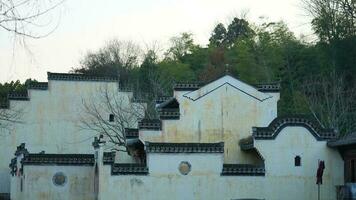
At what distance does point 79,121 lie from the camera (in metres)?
40.4

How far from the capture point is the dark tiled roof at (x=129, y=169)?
85.8 ft

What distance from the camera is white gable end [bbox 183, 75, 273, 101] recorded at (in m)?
30.4

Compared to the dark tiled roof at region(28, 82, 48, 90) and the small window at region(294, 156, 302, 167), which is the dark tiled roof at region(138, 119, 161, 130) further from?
the dark tiled roof at region(28, 82, 48, 90)

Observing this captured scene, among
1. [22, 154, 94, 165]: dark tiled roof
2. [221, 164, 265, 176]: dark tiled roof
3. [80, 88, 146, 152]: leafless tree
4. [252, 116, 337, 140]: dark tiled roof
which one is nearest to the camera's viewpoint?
[221, 164, 265, 176]: dark tiled roof

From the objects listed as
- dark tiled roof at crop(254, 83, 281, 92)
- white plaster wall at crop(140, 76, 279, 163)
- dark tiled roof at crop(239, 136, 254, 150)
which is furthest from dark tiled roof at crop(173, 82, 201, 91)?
dark tiled roof at crop(239, 136, 254, 150)

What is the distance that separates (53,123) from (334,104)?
16.3 meters

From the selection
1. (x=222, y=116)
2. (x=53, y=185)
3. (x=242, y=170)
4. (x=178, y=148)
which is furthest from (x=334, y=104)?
(x=53, y=185)

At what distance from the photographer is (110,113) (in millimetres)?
40938

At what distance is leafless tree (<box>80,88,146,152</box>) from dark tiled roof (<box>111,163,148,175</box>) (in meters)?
13.9

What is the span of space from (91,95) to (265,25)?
103 feet

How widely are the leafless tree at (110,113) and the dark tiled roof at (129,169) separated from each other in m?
13.9

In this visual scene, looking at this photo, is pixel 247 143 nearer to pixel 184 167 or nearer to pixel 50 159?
pixel 184 167

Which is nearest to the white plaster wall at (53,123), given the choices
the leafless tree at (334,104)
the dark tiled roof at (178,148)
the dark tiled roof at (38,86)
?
the dark tiled roof at (38,86)

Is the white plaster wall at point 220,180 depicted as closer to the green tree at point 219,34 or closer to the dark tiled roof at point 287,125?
the dark tiled roof at point 287,125
